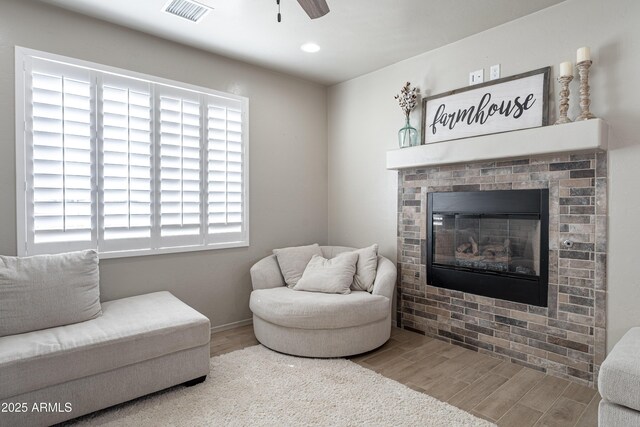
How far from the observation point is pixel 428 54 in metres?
3.40

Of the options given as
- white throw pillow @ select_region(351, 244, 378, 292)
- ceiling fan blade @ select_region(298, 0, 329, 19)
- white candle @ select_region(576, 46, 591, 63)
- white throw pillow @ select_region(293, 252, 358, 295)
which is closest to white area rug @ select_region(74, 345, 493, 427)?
white throw pillow @ select_region(293, 252, 358, 295)

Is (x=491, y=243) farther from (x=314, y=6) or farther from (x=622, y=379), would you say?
(x=314, y=6)

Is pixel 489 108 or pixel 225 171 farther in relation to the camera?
pixel 225 171

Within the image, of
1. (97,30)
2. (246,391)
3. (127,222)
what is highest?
(97,30)

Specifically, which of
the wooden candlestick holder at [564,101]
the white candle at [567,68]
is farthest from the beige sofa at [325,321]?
the white candle at [567,68]

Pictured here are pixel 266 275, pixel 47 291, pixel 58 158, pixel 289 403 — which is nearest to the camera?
pixel 289 403

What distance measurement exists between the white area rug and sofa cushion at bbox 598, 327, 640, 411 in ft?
2.15

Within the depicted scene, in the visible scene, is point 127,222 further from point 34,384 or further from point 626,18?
point 626,18

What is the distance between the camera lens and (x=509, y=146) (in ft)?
8.75

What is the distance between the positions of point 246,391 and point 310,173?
258 centimetres

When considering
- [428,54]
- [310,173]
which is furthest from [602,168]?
[310,173]

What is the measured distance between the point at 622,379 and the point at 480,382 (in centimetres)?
97

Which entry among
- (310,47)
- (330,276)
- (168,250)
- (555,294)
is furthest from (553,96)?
(168,250)

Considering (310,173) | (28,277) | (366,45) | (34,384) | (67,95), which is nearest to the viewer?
(34,384)
